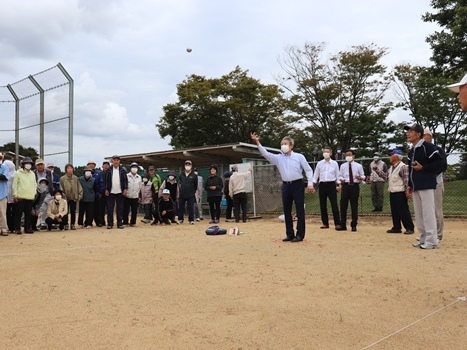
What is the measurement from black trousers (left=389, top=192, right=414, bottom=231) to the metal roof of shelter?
614 cm

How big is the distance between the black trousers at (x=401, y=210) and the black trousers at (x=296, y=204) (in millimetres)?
2586

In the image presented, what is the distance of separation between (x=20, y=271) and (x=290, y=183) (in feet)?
14.9

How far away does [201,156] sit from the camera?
637 inches

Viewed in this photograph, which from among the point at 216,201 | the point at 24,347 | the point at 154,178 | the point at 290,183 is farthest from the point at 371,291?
the point at 154,178

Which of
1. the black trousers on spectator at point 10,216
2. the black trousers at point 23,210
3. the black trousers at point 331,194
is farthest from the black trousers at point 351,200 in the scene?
the black trousers on spectator at point 10,216

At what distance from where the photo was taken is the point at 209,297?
Answer: 3.95 meters

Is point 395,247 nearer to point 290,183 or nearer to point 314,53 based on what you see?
point 290,183

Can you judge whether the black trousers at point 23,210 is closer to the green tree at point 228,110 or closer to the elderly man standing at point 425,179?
the elderly man standing at point 425,179

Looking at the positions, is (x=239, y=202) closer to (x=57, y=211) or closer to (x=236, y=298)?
(x=57, y=211)

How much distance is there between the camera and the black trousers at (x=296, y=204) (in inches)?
306

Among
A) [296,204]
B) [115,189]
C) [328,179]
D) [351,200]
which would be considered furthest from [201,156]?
[296,204]

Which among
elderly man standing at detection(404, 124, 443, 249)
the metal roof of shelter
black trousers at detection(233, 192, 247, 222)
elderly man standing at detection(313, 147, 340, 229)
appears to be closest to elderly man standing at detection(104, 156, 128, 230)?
black trousers at detection(233, 192, 247, 222)

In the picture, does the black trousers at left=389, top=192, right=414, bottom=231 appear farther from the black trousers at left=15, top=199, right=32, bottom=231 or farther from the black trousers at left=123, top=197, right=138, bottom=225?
the black trousers at left=15, top=199, right=32, bottom=231

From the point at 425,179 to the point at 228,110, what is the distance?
82.0 ft
